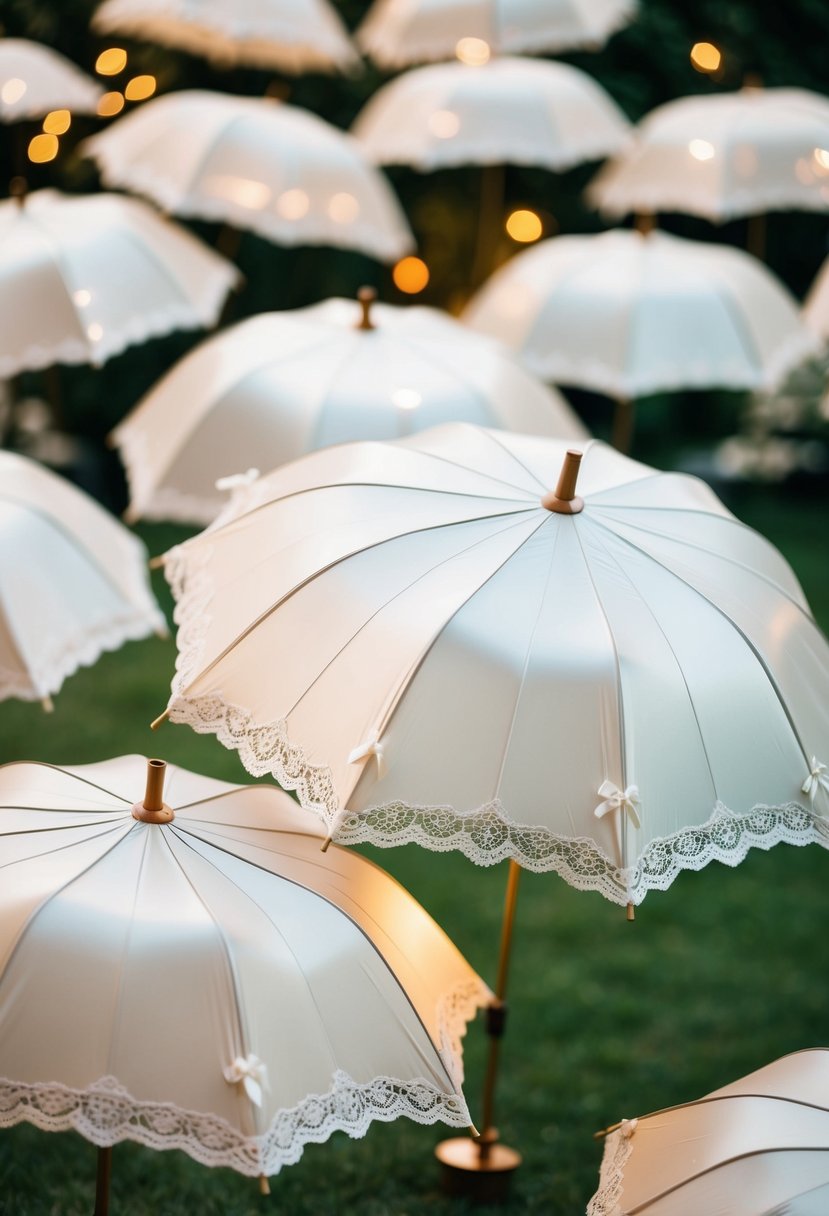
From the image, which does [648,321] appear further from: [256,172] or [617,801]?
[617,801]

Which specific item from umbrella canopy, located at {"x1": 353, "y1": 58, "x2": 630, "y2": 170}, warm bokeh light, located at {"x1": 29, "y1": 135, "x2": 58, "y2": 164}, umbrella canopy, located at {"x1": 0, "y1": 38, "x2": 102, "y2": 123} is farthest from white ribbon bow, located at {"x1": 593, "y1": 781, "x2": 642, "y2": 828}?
warm bokeh light, located at {"x1": 29, "y1": 135, "x2": 58, "y2": 164}

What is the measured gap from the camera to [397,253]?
227 inches

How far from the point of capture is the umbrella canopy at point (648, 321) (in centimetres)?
556

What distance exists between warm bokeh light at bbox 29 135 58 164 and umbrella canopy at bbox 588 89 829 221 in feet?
9.59

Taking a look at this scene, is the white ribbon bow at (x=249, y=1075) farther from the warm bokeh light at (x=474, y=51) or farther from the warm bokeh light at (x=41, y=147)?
the warm bokeh light at (x=41, y=147)

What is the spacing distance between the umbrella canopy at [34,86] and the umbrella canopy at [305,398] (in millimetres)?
1598

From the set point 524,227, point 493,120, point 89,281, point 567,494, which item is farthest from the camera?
point 524,227

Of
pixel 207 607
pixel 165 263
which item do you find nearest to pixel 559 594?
pixel 207 607

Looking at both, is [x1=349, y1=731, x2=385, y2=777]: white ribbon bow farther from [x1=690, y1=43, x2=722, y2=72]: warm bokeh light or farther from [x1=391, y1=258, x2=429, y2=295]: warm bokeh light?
[x1=690, y1=43, x2=722, y2=72]: warm bokeh light

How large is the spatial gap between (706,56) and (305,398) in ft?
18.0

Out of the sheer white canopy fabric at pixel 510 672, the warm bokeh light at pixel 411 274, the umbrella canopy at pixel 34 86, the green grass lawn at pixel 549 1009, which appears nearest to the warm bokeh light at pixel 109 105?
the umbrella canopy at pixel 34 86

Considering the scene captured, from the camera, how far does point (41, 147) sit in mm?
7598

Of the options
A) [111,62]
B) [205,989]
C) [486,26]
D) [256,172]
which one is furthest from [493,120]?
[205,989]

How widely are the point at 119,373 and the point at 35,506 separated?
4.75m
